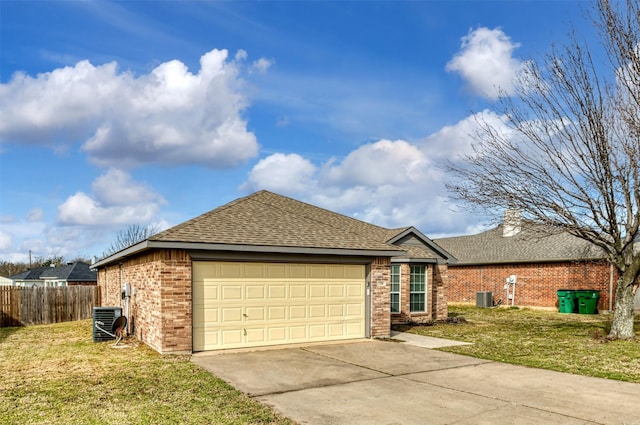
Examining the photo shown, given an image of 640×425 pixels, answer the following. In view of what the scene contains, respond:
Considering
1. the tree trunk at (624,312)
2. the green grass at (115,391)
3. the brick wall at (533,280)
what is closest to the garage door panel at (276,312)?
the green grass at (115,391)

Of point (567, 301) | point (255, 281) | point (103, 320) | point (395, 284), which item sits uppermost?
point (255, 281)

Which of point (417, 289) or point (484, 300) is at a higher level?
point (417, 289)

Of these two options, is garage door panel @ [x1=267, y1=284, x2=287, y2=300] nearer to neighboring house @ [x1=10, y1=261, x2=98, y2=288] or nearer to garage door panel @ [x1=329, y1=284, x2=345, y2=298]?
garage door panel @ [x1=329, y1=284, x2=345, y2=298]

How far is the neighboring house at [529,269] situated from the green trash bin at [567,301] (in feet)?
3.83

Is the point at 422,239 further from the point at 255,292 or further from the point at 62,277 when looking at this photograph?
the point at 62,277

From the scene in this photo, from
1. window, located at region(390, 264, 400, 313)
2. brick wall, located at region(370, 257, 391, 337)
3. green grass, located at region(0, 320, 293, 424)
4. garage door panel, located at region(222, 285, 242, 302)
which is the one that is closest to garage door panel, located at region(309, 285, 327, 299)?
brick wall, located at region(370, 257, 391, 337)

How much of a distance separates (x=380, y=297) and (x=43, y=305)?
14671 mm

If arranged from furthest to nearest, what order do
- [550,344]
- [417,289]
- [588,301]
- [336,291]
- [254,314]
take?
[588,301] → [417,289] → [336,291] → [550,344] → [254,314]

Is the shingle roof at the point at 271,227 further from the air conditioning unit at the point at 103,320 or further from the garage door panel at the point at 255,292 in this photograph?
the air conditioning unit at the point at 103,320

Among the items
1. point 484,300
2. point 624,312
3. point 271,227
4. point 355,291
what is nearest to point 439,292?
point 624,312

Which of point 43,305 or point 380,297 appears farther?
point 43,305

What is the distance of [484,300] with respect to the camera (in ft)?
91.9

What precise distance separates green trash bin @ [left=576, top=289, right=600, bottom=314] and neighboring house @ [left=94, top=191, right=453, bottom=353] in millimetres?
13836

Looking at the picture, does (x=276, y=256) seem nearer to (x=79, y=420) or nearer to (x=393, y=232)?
(x=79, y=420)
